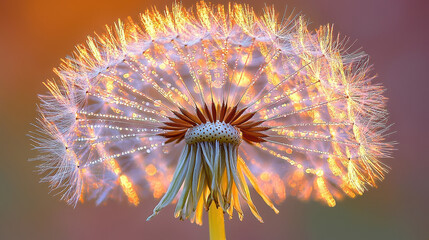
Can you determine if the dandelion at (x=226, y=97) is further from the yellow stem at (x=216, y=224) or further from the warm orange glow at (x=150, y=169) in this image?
the yellow stem at (x=216, y=224)

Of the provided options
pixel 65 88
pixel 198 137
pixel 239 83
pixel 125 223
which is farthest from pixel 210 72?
pixel 125 223

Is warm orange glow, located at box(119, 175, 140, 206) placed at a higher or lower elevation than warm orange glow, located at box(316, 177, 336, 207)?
higher

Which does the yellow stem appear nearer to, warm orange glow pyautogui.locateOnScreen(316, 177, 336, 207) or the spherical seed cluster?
the spherical seed cluster

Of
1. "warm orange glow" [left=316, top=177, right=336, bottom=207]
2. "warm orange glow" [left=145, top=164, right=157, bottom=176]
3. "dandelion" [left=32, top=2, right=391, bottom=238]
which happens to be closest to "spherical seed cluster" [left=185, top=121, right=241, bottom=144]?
"dandelion" [left=32, top=2, right=391, bottom=238]

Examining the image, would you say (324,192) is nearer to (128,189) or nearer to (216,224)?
(216,224)

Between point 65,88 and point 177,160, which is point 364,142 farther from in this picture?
point 65,88

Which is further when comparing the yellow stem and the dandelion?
the dandelion
